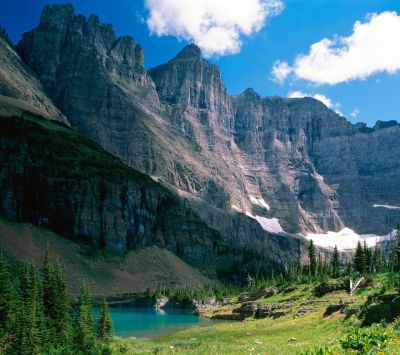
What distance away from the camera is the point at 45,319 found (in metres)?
53.5

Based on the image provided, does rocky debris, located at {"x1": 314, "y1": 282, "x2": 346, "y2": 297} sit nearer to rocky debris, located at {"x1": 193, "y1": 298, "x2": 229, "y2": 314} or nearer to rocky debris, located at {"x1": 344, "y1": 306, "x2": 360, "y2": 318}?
rocky debris, located at {"x1": 344, "y1": 306, "x2": 360, "y2": 318}

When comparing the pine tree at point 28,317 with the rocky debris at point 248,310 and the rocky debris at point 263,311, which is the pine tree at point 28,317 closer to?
the rocky debris at point 263,311

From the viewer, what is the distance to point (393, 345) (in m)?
19.0

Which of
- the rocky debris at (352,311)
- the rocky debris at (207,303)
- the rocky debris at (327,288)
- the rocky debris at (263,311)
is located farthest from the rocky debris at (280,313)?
the rocky debris at (207,303)

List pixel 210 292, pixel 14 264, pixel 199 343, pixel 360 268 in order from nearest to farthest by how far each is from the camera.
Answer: pixel 199 343, pixel 360 268, pixel 14 264, pixel 210 292

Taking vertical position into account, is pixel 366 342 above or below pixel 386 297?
above

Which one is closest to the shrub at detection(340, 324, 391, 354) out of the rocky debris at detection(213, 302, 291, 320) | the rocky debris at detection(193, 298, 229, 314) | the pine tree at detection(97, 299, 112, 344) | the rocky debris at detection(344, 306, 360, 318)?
the rocky debris at detection(344, 306, 360, 318)

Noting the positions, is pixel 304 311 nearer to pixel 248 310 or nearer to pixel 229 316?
pixel 248 310

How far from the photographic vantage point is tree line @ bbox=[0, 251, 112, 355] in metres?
45.8

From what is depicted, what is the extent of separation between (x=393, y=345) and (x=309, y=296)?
6943cm

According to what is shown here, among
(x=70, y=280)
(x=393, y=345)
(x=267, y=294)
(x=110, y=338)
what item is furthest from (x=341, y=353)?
(x=70, y=280)

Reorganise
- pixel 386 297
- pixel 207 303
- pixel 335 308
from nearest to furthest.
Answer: pixel 386 297, pixel 335 308, pixel 207 303

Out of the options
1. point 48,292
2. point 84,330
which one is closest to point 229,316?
point 48,292

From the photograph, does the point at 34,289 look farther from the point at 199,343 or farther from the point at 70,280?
the point at 70,280
